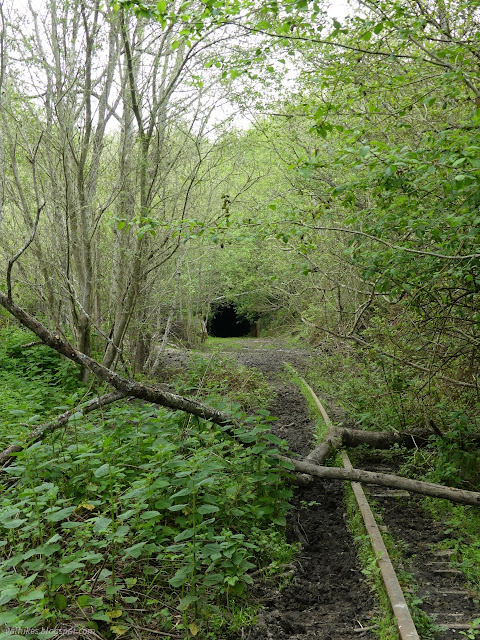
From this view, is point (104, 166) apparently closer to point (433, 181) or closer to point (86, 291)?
point (86, 291)

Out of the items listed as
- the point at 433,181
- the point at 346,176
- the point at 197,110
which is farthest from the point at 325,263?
the point at 433,181

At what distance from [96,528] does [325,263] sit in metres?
10.8

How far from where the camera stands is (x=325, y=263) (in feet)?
43.7

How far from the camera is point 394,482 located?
18.1 ft

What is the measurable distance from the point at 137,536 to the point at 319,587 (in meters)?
1.63

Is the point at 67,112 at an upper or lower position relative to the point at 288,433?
upper

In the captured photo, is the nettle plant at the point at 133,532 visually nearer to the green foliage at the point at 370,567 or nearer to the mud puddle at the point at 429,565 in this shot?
the green foliage at the point at 370,567

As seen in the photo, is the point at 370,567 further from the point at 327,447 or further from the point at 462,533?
the point at 327,447

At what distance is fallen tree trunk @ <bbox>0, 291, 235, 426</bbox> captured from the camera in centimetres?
464

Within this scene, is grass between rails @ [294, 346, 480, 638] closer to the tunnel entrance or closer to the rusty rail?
the rusty rail

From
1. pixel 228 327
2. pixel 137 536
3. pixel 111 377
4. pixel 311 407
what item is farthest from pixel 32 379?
pixel 228 327

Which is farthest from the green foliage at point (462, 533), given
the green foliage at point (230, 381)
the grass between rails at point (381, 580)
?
the green foliage at point (230, 381)

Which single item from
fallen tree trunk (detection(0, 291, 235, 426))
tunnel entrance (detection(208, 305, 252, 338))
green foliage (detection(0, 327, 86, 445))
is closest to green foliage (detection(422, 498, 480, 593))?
fallen tree trunk (detection(0, 291, 235, 426))

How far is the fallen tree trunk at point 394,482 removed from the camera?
5.20m
